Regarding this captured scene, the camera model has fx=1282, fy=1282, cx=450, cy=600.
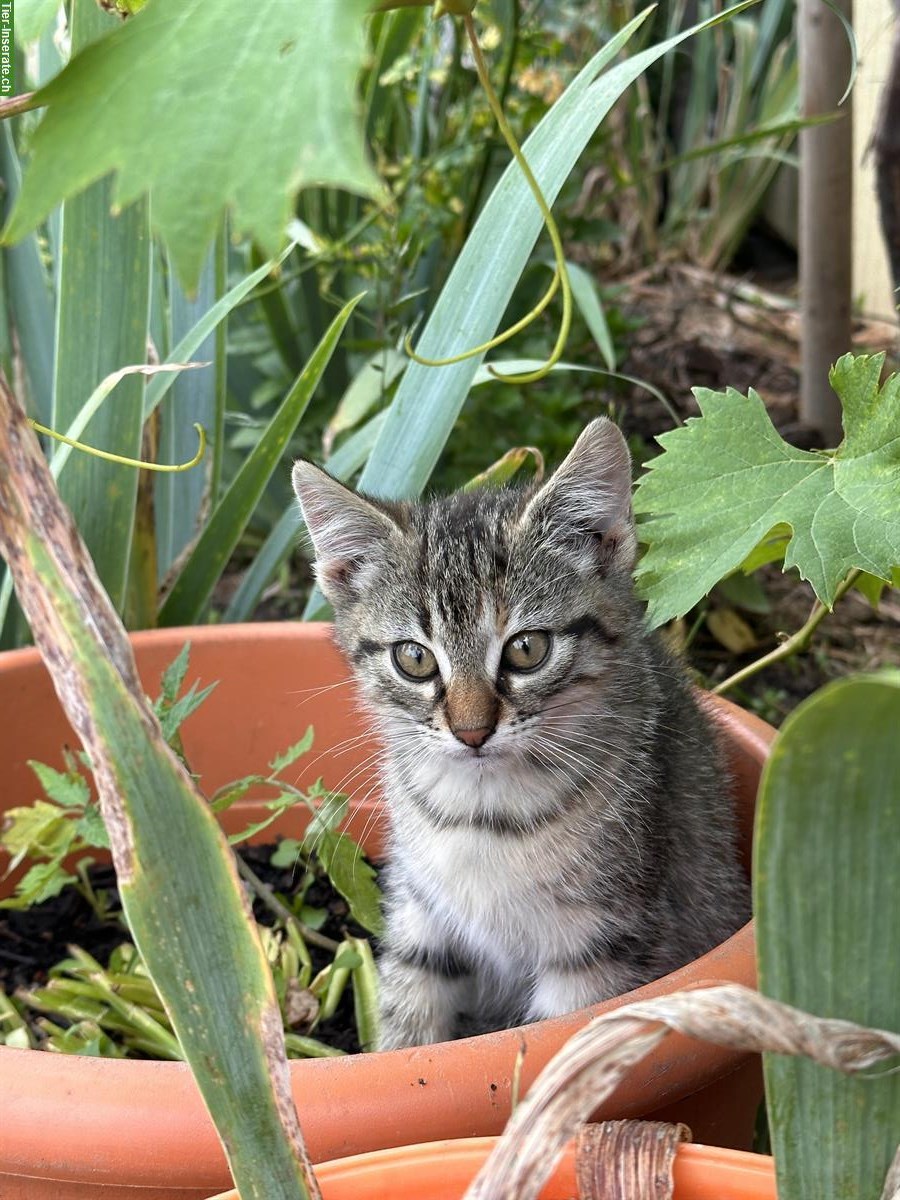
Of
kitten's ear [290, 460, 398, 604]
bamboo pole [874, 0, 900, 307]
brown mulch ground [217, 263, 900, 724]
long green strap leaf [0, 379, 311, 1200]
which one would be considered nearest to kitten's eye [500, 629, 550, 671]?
kitten's ear [290, 460, 398, 604]

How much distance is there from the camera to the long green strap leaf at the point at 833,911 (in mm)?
752

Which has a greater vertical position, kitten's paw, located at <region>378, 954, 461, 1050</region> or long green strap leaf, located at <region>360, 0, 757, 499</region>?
long green strap leaf, located at <region>360, 0, 757, 499</region>

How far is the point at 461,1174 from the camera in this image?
42.6 inches

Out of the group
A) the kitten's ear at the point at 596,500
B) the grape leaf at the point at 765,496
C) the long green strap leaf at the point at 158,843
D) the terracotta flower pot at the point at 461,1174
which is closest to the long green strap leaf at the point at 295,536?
the kitten's ear at the point at 596,500

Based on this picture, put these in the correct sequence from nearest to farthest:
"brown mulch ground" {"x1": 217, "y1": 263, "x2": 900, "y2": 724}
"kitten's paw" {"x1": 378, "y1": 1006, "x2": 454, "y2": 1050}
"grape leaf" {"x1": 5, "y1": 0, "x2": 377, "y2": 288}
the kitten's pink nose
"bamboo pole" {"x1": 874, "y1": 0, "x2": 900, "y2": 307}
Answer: "grape leaf" {"x1": 5, "y1": 0, "x2": 377, "y2": 288}
the kitten's pink nose
"kitten's paw" {"x1": 378, "y1": 1006, "x2": 454, "y2": 1050}
"bamboo pole" {"x1": 874, "y1": 0, "x2": 900, "y2": 307}
"brown mulch ground" {"x1": 217, "y1": 263, "x2": 900, "y2": 724}

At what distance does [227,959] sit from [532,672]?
2.76ft

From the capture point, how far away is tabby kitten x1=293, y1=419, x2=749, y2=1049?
1.65 meters

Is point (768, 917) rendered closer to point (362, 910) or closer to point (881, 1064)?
point (881, 1064)

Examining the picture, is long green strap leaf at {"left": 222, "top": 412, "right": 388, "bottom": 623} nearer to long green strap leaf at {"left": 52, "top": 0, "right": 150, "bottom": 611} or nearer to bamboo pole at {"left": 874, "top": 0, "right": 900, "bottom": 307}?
long green strap leaf at {"left": 52, "top": 0, "right": 150, "bottom": 611}

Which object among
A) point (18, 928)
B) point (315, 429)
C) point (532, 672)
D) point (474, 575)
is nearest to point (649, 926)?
point (532, 672)

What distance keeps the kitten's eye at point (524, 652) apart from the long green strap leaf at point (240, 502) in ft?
1.85

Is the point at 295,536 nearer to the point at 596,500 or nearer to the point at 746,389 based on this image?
the point at 596,500

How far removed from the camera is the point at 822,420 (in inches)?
135

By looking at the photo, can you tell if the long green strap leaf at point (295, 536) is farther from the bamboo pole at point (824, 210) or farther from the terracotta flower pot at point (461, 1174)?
the bamboo pole at point (824, 210)
